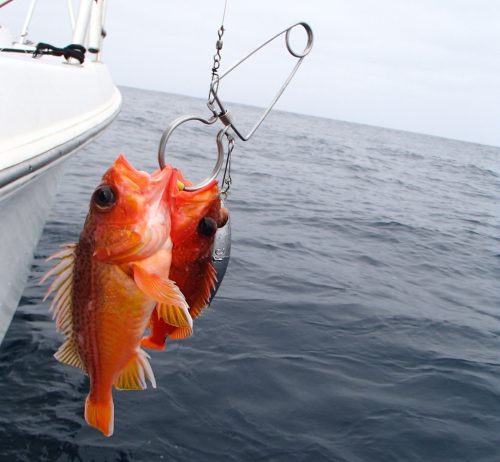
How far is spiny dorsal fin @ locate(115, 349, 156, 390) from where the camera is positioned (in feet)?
5.85

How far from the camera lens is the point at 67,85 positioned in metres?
3.85

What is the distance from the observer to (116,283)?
1.63 m

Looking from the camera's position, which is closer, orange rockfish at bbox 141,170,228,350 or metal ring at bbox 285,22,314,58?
orange rockfish at bbox 141,170,228,350

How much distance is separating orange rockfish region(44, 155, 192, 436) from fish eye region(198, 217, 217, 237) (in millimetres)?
110

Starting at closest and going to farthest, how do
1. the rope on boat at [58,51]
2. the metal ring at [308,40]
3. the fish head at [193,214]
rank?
1. the fish head at [193,214]
2. the metal ring at [308,40]
3. the rope on boat at [58,51]

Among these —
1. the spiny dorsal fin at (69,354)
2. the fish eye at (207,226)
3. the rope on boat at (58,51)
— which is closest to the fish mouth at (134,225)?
the fish eye at (207,226)

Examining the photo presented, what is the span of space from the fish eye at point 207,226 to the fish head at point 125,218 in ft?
0.44

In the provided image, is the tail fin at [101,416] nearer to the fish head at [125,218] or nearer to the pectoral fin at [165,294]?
the pectoral fin at [165,294]

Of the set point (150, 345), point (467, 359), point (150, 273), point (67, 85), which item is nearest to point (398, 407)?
point (467, 359)

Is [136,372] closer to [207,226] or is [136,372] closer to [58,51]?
[207,226]

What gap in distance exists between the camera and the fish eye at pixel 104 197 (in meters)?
1.57

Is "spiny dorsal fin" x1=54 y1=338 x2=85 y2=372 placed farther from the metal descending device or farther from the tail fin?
the metal descending device

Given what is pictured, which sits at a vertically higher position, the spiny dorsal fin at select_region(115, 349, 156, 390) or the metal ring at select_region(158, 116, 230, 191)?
the metal ring at select_region(158, 116, 230, 191)

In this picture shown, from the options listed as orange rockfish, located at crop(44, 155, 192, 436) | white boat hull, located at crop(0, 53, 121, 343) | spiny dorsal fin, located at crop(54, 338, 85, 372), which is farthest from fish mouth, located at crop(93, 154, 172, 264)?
white boat hull, located at crop(0, 53, 121, 343)
